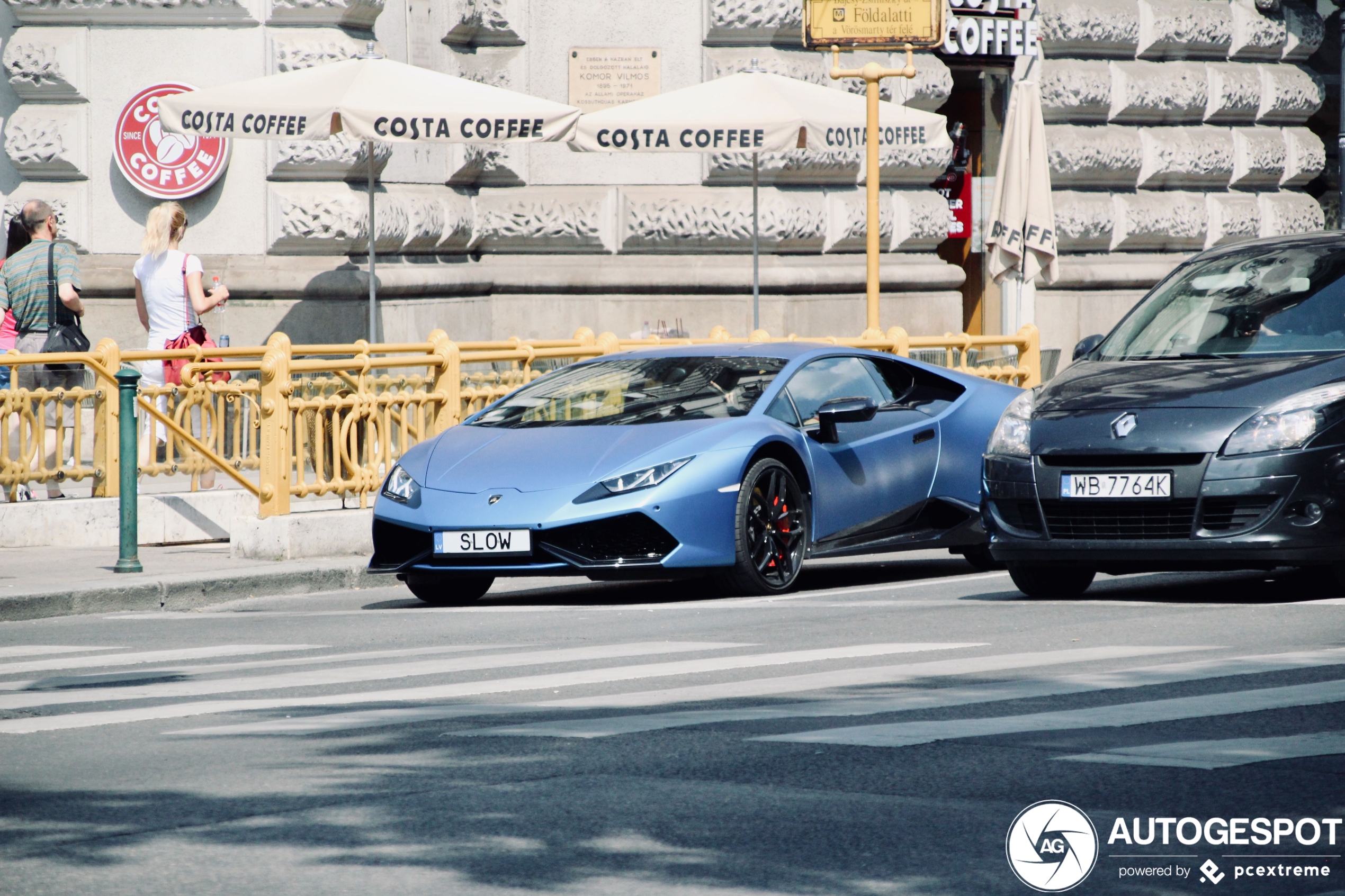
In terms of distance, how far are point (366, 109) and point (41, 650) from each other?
24.6ft

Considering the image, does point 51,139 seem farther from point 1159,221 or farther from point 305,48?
point 1159,221

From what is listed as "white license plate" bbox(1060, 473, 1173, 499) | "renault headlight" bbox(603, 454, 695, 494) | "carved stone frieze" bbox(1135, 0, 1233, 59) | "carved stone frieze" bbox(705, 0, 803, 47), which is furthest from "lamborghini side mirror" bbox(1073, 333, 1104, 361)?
"carved stone frieze" bbox(1135, 0, 1233, 59)

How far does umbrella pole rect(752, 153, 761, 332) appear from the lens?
61.8ft

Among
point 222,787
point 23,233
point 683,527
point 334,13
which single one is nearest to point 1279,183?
Answer: point 334,13

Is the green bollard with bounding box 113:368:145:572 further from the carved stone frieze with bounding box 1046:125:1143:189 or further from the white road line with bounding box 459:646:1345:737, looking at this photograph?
the carved stone frieze with bounding box 1046:125:1143:189

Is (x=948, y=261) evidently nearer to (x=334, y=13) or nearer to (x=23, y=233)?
(x=334, y=13)

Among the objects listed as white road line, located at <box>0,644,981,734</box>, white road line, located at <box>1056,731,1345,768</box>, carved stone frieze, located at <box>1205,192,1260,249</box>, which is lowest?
white road line, located at <box>0,644,981,734</box>

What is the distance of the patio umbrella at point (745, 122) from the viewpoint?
56.1 ft

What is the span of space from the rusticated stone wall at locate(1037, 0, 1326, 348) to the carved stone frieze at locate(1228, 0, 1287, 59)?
0.02m

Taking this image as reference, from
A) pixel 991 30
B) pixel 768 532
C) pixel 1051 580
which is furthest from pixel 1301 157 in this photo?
pixel 1051 580

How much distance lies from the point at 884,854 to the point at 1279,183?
2293 cm

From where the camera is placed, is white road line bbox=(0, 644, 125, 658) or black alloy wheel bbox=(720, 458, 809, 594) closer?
white road line bbox=(0, 644, 125, 658)

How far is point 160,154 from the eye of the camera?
18406 millimetres

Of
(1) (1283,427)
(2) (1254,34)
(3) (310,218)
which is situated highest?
(2) (1254,34)
